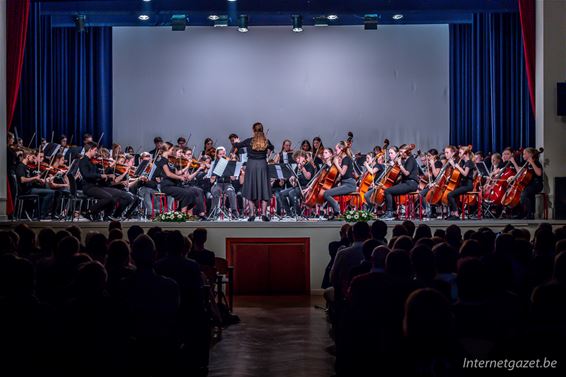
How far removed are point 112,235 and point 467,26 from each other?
36.0 feet

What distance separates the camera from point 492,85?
1519 centimetres

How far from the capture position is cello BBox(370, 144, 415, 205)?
12289mm

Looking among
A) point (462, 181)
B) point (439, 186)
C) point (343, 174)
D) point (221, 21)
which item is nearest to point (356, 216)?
point (343, 174)

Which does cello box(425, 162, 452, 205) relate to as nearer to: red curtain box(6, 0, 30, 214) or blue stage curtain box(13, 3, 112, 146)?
red curtain box(6, 0, 30, 214)

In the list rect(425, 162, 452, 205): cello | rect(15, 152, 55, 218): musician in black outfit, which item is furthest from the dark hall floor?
rect(15, 152, 55, 218): musician in black outfit

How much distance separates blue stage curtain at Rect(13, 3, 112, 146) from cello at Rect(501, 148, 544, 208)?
27.1 feet

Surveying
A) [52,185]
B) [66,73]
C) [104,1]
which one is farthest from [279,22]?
[52,185]

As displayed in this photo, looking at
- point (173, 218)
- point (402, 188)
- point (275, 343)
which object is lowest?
point (275, 343)

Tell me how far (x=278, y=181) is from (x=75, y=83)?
17.2 feet

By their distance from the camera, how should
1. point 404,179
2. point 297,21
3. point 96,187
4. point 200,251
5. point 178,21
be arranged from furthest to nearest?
point 178,21 → point 297,21 → point 404,179 → point 96,187 → point 200,251

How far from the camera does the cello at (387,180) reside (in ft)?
40.3

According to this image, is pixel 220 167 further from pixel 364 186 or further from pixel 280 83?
pixel 280 83

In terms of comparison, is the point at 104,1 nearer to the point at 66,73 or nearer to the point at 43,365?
the point at 66,73

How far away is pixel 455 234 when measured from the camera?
6.78 meters
